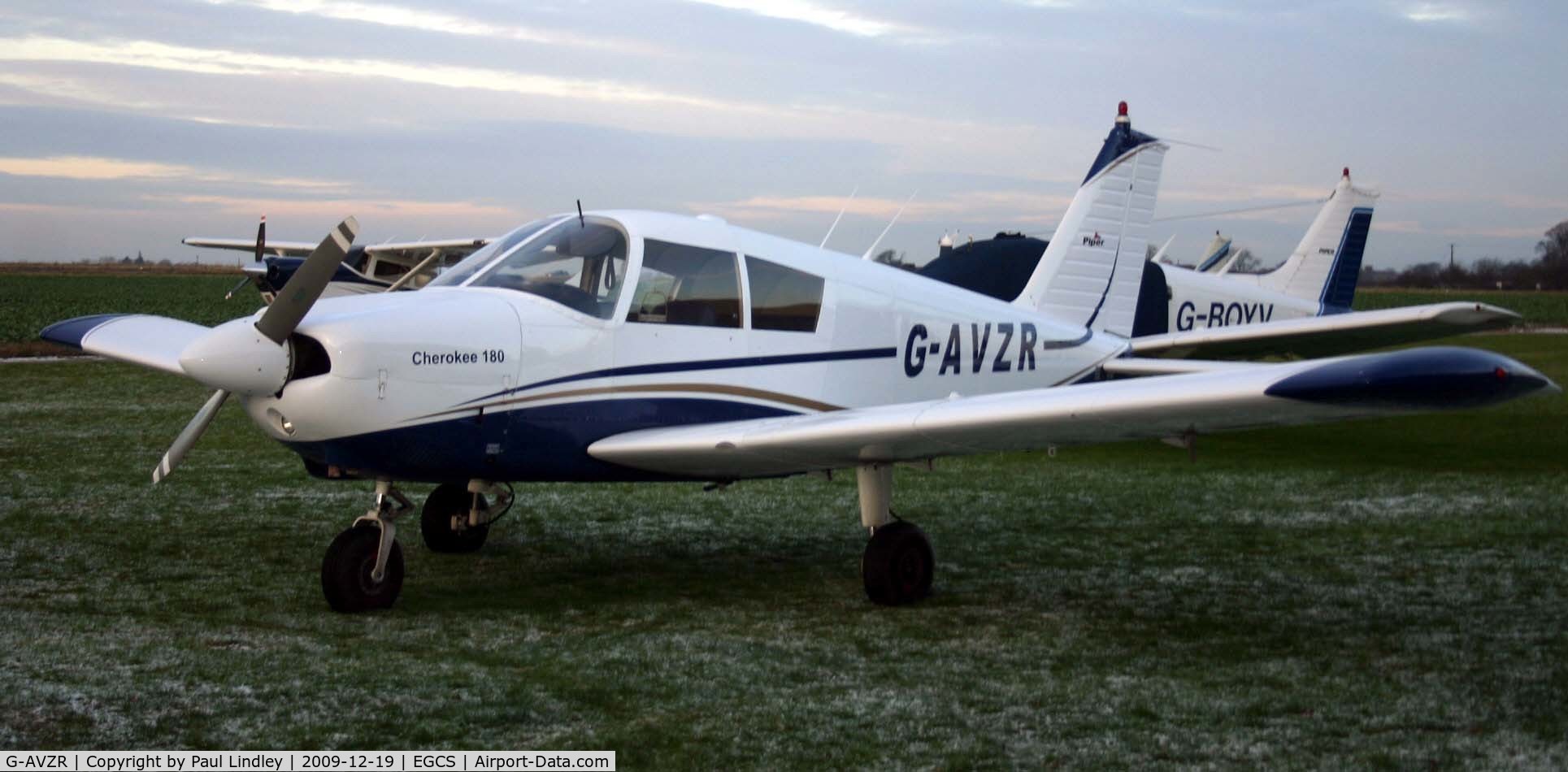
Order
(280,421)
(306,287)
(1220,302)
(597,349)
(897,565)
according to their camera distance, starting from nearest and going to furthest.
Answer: (306,287), (280,421), (597,349), (897,565), (1220,302)

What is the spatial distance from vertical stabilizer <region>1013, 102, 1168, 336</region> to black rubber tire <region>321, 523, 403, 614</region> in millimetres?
4680

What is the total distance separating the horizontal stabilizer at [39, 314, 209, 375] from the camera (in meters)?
7.30

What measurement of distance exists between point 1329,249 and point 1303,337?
19.2 feet

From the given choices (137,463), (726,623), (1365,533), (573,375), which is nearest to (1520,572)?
(1365,533)

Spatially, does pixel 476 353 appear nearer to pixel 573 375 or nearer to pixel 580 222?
pixel 573 375

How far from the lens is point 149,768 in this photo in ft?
13.7

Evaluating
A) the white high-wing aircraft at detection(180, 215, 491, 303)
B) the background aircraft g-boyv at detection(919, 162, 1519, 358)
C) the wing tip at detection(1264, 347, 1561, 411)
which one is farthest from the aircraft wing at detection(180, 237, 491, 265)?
the wing tip at detection(1264, 347, 1561, 411)

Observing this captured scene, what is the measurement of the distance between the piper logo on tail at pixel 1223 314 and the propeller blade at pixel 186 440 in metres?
12.7

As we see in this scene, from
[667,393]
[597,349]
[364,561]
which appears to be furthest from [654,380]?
[364,561]

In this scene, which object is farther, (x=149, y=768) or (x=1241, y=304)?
(x=1241, y=304)

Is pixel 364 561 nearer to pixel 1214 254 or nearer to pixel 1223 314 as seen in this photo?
pixel 1223 314

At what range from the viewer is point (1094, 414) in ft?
18.5

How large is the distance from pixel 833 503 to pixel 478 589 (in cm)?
354

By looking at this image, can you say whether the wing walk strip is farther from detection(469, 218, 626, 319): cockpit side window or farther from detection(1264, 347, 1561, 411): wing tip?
detection(1264, 347, 1561, 411): wing tip
